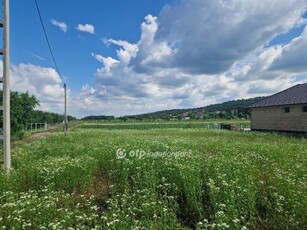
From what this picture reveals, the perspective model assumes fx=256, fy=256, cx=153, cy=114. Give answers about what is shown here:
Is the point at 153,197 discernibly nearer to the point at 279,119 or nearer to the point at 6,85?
the point at 6,85

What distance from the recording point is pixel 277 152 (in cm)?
1181

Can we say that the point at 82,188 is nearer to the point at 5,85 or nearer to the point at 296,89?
the point at 5,85

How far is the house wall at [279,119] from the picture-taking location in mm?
26250

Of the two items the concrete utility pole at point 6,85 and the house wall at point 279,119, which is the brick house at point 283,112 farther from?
the concrete utility pole at point 6,85

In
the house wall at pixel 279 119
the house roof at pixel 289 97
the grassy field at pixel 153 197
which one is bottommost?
the grassy field at pixel 153 197

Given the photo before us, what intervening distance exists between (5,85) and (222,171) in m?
7.94

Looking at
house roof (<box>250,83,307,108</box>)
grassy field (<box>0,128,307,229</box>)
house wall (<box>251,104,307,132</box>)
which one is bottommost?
grassy field (<box>0,128,307,229</box>)

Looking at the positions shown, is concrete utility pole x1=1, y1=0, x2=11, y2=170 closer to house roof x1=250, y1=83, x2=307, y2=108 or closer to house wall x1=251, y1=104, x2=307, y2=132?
house roof x1=250, y1=83, x2=307, y2=108

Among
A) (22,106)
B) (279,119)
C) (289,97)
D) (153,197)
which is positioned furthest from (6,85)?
(22,106)

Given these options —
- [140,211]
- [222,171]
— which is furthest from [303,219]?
[140,211]

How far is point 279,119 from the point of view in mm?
29547

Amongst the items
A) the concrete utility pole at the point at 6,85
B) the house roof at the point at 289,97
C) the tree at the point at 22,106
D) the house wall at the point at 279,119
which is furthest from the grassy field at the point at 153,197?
the tree at the point at 22,106

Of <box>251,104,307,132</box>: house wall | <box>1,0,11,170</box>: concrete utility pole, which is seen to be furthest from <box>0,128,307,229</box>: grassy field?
<box>251,104,307,132</box>: house wall

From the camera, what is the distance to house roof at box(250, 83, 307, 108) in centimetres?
2720
